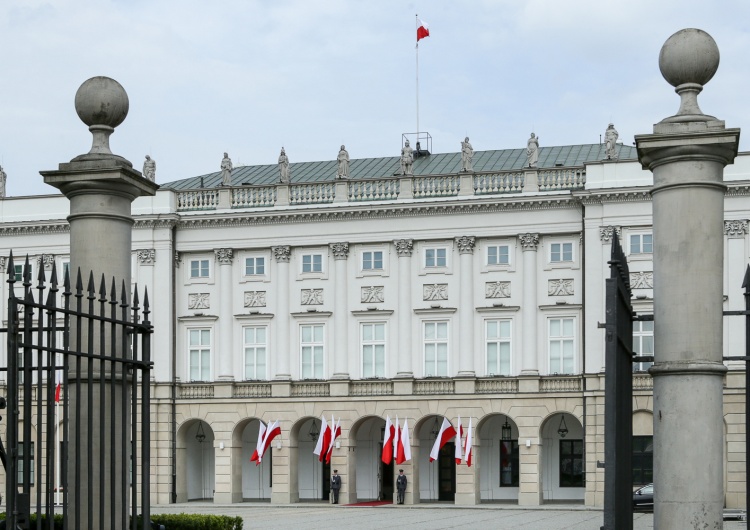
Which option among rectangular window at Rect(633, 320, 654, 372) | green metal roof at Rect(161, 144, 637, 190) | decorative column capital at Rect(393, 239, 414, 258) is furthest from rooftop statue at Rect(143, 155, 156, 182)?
rectangular window at Rect(633, 320, 654, 372)

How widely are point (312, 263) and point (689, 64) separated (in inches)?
1993

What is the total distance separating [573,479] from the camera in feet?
196

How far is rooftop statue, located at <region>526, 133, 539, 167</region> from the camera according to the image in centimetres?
5988

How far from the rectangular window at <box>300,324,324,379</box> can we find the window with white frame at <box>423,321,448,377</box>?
15.3 feet

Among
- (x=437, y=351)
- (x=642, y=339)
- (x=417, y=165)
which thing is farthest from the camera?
(x=417, y=165)

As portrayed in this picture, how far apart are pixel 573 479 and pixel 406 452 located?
7260 millimetres

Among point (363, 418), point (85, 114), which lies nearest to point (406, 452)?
point (363, 418)

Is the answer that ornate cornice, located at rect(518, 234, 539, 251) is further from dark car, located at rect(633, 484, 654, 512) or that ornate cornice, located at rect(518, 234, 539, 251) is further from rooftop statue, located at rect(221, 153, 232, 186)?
rooftop statue, located at rect(221, 153, 232, 186)

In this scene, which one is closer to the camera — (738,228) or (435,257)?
(738,228)

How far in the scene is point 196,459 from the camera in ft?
211

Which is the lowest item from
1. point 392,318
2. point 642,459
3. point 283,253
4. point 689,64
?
point 642,459

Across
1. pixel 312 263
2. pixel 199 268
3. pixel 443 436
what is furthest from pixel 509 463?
pixel 199 268

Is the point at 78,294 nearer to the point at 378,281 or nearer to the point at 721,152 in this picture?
the point at 721,152

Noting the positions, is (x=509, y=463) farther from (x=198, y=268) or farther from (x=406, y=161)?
(x=198, y=268)
